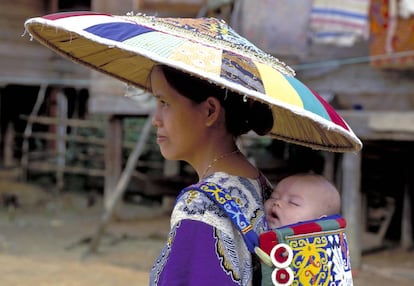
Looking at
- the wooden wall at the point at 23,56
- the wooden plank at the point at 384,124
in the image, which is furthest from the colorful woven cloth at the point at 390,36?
the wooden wall at the point at 23,56

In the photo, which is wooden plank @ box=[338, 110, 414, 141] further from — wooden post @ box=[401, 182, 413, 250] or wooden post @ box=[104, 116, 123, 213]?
wooden post @ box=[104, 116, 123, 213]

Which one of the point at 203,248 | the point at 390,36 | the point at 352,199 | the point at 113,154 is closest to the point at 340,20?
the point at 390,36

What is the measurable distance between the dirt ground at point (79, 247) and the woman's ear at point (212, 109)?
15.9ft

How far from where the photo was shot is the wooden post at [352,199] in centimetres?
716

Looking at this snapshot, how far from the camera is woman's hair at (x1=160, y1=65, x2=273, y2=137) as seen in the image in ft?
5.24

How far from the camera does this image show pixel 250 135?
706 centimetres

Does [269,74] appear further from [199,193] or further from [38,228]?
[38,228]

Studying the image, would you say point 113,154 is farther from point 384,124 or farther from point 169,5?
point 384,124

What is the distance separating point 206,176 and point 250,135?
5.48 meters

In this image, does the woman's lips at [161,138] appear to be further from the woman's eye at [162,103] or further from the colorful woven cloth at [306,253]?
the colorful woven cloth at [306,253]

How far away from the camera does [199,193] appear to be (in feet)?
4.83

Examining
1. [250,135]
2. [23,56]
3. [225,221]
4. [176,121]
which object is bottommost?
[250,135]

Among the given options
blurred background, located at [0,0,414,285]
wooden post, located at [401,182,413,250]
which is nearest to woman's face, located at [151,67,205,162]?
blurred background, located at [0,0,414,285]

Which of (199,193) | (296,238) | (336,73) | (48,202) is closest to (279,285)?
(296,238)
